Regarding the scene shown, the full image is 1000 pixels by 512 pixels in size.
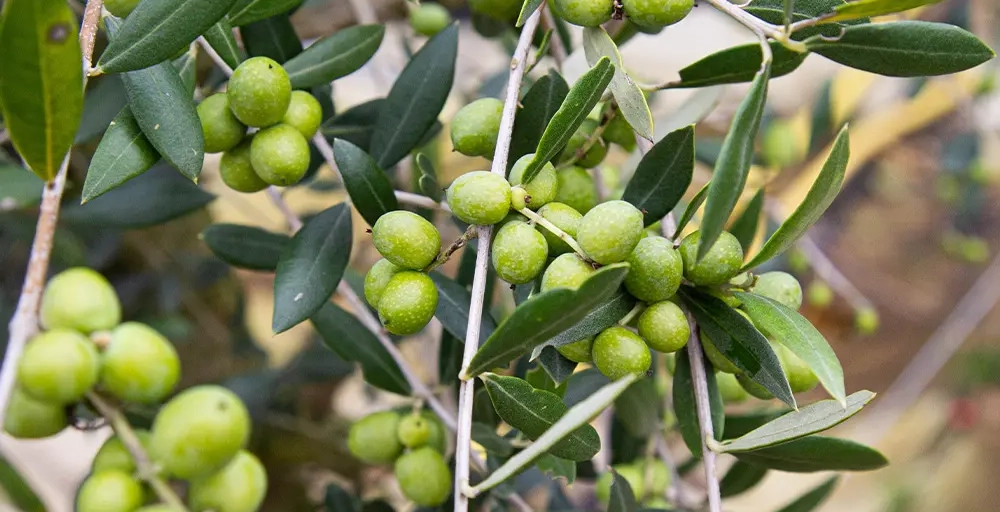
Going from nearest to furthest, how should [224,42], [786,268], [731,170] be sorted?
[731,170] → [224,42] → [786,268]

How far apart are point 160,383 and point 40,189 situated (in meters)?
0.41

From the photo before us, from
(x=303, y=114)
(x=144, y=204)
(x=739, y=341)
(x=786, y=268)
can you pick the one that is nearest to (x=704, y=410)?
(x=739, y=341)

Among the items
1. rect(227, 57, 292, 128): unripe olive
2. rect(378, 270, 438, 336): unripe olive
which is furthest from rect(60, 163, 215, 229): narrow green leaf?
rect(378, 270, 438, 336): unripe olive

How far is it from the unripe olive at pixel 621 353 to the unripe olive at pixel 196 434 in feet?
0.87

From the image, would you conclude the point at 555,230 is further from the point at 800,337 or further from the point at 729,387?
the point at 729,387

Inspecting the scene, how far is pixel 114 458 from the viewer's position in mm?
545

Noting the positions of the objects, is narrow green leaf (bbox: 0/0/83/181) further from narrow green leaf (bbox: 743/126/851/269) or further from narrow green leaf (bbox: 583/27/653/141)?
narrow green leaf (bbox: 743/126/851/269)

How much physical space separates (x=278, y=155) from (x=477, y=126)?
0.14m

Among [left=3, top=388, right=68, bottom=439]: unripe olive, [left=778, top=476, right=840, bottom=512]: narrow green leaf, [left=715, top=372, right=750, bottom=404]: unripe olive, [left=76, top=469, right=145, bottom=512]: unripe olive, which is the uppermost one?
[left=3, top=388, right=68, bottom=439]: unripe olive

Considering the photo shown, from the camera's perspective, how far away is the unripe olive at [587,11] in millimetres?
486

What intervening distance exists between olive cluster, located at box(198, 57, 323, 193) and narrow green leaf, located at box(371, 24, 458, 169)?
10 cm

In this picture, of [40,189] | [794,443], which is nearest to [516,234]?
[794,443]

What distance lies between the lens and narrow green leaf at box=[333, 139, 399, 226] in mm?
575

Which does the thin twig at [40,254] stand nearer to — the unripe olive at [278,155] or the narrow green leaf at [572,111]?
the unripe olive at [278,155]
